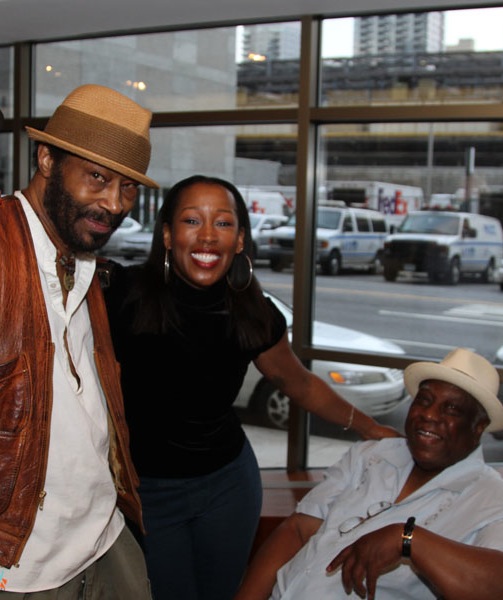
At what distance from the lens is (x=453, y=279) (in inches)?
159

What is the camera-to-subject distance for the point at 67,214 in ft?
4.99

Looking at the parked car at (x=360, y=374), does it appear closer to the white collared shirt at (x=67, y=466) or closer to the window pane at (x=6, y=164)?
the window pane at (x=6, y=164)

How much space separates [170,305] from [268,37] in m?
2.35

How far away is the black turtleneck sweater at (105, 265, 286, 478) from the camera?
84.8 inches

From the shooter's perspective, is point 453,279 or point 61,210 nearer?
point 61,210

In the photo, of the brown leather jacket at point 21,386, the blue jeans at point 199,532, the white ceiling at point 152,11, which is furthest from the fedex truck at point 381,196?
the brown leather jacket at point 21,386

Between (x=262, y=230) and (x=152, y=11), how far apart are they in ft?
4.07

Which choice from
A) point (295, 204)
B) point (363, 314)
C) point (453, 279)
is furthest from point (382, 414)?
point (295, 204)

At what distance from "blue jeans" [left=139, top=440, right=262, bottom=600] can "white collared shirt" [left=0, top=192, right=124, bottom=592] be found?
1.80ft

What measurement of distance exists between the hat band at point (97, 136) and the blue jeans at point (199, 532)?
3.23ft

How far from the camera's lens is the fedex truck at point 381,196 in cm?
411

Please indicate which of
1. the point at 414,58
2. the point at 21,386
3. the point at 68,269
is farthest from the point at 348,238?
the point at 21,386

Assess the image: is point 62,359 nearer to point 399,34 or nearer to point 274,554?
point 274,554

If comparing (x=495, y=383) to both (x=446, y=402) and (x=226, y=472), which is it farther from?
(x=226, y=472)
